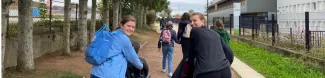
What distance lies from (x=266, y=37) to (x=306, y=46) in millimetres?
7026

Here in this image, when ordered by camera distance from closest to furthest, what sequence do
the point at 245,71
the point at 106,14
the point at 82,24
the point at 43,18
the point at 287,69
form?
the point at 287,69 < the point at 245,71 < the point at 43,18 < the point at 82,24 < the point at 106,14

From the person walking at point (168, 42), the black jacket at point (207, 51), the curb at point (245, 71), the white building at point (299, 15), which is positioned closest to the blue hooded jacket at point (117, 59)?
the black jacket at point (207, 51)

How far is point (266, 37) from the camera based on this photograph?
20.6 metres

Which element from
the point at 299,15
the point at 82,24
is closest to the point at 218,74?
the point at 82,24

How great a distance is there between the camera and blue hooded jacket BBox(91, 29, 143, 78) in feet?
13.6

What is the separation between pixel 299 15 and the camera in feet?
92.6

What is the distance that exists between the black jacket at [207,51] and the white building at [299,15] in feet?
36.7

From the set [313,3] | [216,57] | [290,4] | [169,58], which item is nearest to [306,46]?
[169,58]

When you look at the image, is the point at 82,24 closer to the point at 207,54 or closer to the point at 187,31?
the point at 187,31

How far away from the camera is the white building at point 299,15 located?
58.9 ft

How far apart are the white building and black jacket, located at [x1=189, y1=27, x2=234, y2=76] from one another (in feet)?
36.7

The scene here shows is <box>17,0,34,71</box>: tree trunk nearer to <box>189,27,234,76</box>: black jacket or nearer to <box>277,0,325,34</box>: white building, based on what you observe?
<box>189,27,234,76</box>: black jacket

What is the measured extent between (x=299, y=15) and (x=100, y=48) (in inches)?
1016

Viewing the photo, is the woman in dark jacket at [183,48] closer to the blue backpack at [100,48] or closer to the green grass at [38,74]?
the blue backpack at [100,48]
